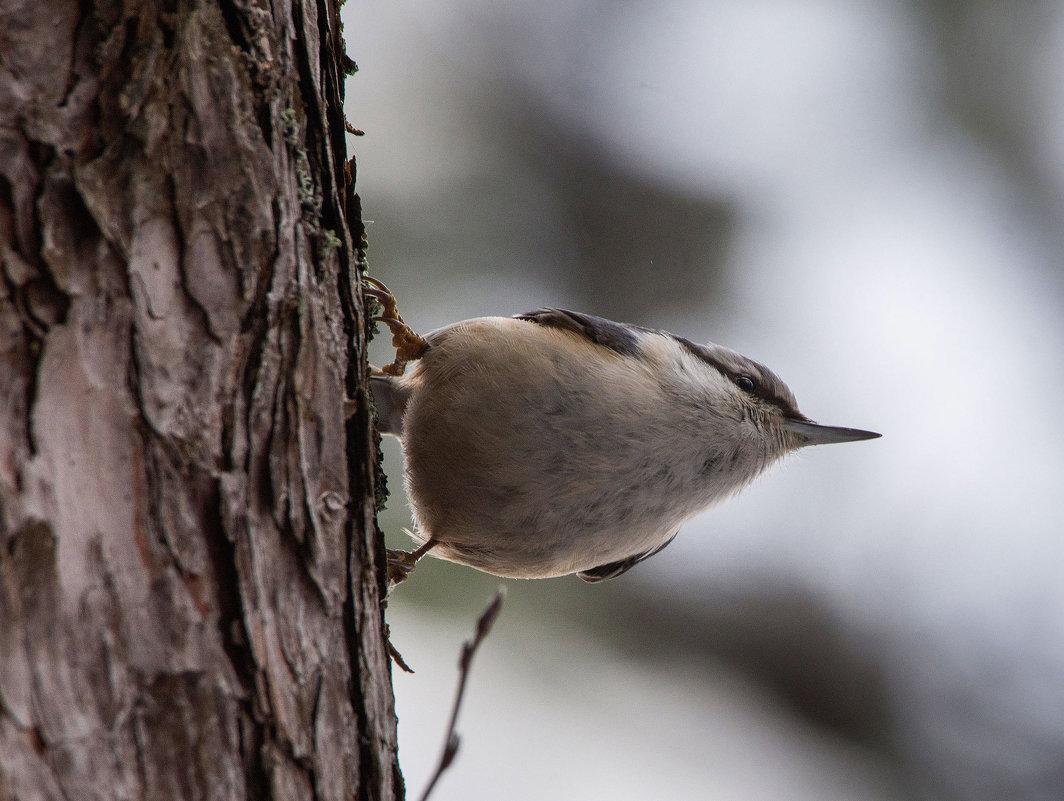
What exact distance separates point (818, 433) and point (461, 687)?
6.23 feet

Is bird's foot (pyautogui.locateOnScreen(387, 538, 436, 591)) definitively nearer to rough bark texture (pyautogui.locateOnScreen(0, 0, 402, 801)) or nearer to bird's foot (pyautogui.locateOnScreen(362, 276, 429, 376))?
bird's foot (pyautogui.locateOnScreen(362, 276, 429, 376))

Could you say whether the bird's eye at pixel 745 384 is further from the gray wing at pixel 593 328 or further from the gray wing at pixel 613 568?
the gray wing at pixel 613 568

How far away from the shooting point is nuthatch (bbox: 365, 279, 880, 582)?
214 cm

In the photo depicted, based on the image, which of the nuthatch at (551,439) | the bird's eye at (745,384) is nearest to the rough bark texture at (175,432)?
the nuthatch at (551,439)

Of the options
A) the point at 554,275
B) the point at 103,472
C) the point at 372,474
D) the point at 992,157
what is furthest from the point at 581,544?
the point at 992,157

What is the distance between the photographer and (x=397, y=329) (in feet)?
7.99

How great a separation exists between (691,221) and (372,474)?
271cm

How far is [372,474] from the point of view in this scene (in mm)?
1413

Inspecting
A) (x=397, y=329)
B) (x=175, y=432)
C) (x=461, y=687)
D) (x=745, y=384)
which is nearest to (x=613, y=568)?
(x=745, y=384)

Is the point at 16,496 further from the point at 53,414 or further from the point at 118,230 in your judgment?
the point at 118,230

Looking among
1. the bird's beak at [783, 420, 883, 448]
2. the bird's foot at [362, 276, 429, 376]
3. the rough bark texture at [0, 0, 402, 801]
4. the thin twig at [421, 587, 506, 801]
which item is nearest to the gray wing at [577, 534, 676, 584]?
the bird's beak at [783, 420, 883, 448]

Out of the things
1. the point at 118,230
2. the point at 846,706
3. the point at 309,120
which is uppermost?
the point at 309,120

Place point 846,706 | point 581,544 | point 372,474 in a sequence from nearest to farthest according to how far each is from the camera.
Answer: point 372,474, point 581,544, point 846,706

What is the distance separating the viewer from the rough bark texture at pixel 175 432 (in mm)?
981
